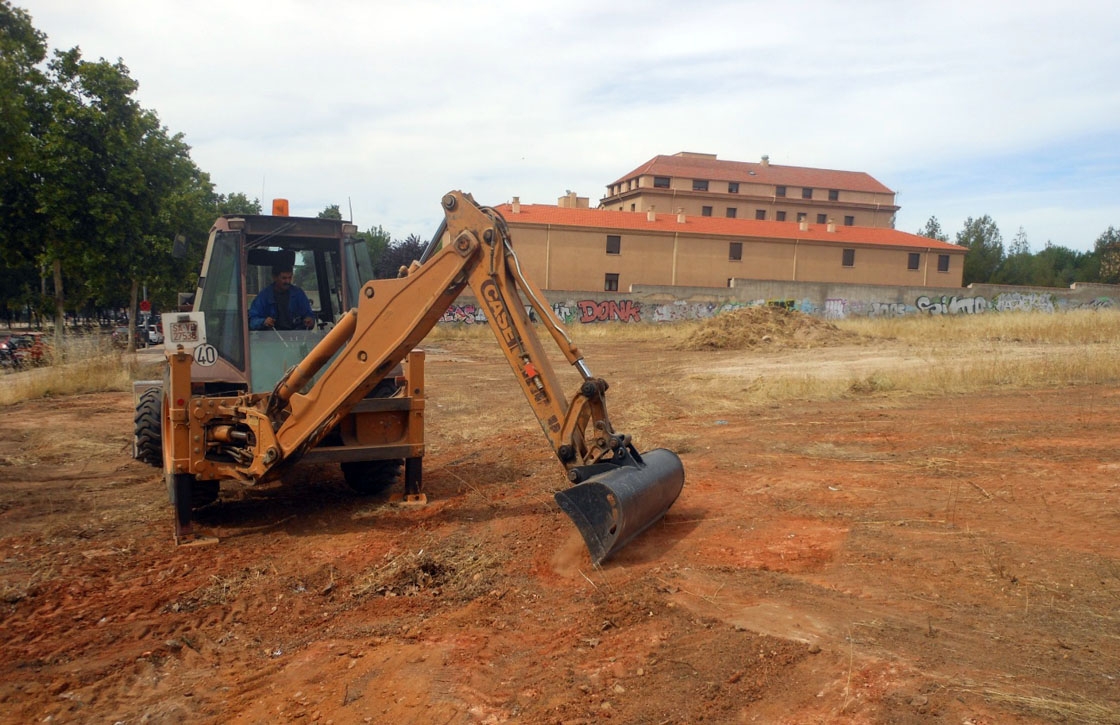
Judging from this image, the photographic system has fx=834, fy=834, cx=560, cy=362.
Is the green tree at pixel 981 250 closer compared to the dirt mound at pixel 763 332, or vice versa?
the dirt mound at pixel 763 332

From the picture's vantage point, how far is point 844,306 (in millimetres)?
42438

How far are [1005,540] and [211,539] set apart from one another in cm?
579

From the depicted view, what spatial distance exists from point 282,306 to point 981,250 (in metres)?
76.3

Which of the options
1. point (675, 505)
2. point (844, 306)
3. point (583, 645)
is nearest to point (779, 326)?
point (844, 306)

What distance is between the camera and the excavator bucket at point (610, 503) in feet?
16.9

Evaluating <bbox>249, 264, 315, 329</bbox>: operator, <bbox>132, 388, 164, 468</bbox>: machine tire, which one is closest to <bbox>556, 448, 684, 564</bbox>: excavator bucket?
<bbox>249, 264, 315, 329</bbox>: operator

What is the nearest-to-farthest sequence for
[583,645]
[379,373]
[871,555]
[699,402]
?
[583,645], [871,555], [379,373], [699,402]

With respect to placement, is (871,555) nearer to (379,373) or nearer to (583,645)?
(583,645)

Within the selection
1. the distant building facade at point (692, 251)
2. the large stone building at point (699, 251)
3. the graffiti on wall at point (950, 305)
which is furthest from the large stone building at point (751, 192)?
the graffiti on wall at point (950, 305)

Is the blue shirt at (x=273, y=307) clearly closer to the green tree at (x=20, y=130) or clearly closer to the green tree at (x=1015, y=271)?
the green tree at (x=20, y=130)

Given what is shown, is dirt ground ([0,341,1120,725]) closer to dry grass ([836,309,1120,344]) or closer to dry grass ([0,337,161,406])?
dry grass ([0,337,161,406])

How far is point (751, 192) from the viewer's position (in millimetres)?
66500

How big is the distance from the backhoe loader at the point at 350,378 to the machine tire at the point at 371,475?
1 cm

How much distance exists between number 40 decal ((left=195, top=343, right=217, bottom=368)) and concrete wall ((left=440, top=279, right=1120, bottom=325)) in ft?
104
